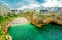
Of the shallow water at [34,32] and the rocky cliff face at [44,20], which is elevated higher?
the rocky cliff face at [44,20]

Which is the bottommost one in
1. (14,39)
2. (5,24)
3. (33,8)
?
(14,39)

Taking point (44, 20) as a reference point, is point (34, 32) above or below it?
below

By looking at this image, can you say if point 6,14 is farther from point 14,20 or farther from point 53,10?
point 53,10

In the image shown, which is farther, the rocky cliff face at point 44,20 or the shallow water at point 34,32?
the rocky cliff face at point 44,20

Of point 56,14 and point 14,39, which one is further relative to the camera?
point 56,14

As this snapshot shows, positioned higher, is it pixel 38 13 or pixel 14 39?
pixel 38 13

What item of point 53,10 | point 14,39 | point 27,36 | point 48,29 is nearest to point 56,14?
point 53,10

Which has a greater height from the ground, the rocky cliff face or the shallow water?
the rocky cliff face

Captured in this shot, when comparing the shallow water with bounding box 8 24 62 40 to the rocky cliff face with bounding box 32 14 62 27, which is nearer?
the shallow water with bounding box 8 24 62 40
